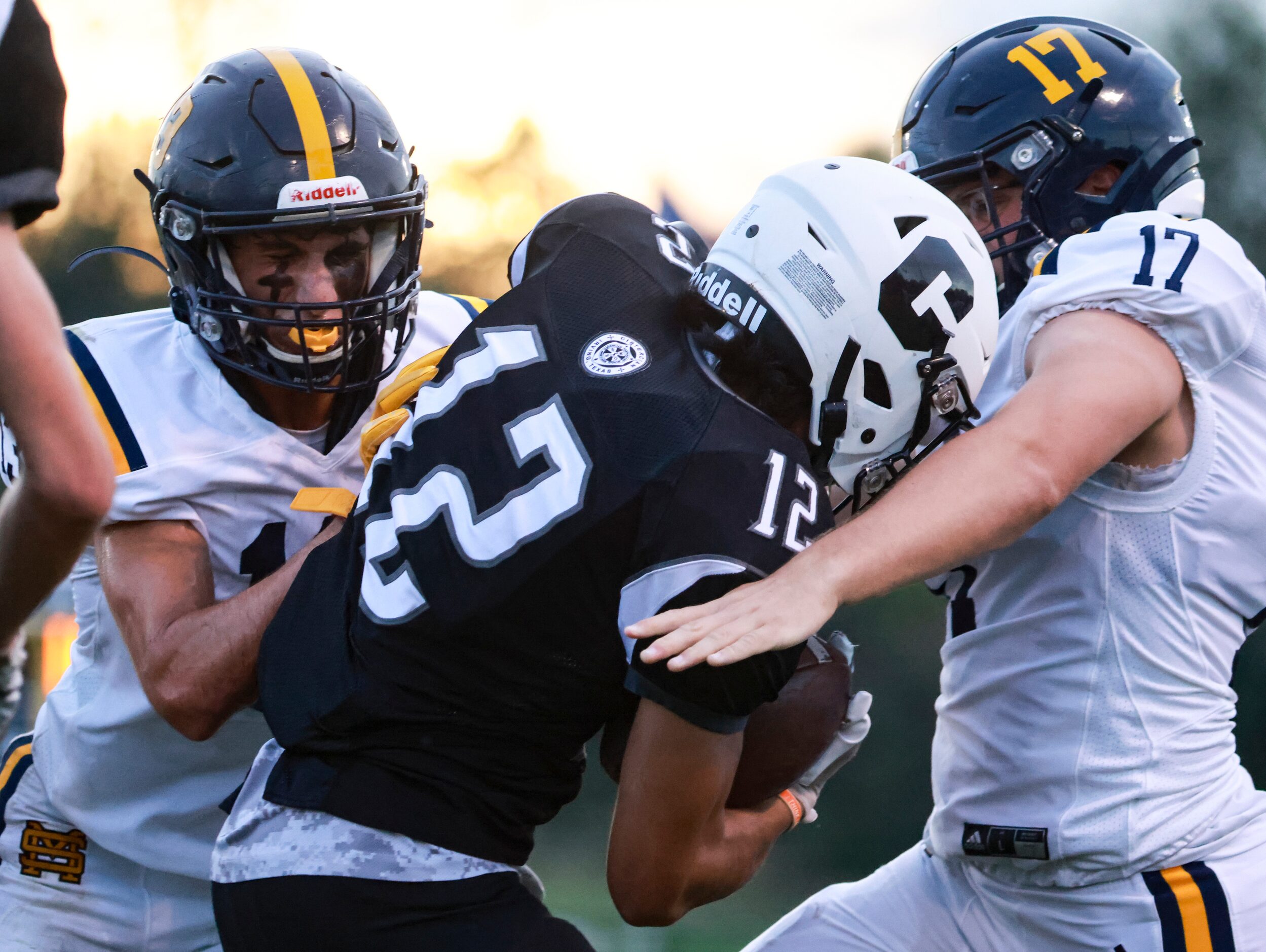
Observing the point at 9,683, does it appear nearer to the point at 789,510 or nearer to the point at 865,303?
the point at 789,510

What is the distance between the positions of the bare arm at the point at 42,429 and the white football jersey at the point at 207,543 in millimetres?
969

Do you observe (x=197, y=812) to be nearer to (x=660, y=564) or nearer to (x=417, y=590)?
(x=417, y=590)

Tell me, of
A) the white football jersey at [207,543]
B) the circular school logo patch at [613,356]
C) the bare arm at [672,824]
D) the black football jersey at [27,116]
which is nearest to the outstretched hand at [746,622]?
the bare arm at [672,824]

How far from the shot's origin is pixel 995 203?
285 centimetres

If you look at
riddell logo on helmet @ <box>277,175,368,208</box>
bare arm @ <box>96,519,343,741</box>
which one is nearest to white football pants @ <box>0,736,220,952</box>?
bare arm @ <box>96,519,343,741</box>

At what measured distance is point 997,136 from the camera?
2832 mm

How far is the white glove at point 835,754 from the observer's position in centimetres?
236

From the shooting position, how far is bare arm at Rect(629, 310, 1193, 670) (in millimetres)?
1747

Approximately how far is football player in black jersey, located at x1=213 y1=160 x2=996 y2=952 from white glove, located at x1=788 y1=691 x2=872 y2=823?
0.18 meters

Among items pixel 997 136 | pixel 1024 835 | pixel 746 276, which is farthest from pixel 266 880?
pixel 997 136

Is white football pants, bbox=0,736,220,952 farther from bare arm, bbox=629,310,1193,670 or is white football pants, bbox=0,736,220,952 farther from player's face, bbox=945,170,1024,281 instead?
player's face, bbox=945,170,1024,281

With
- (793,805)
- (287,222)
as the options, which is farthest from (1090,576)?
(287,222)

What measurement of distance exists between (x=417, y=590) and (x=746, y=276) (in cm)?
70

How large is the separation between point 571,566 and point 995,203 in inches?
56.1
